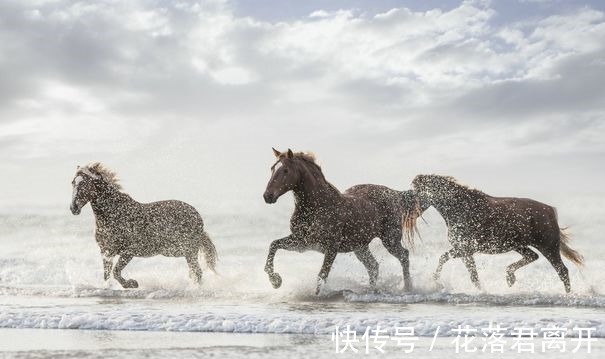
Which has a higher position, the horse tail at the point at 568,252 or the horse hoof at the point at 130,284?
the horse tail at the point at 568,252

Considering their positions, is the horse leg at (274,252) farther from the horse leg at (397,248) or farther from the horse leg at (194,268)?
the horse leg at (194,268)

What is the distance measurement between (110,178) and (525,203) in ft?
22.5

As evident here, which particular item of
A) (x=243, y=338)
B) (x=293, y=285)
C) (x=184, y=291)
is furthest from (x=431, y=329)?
(x=184, y=291)

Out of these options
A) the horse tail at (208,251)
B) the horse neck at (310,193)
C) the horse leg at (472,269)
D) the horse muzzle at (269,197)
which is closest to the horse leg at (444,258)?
the horse leg at (472,269)

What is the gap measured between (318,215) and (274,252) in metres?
0.88

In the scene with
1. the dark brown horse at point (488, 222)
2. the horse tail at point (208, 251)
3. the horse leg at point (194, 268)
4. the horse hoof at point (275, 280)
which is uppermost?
the dark brown horse at point (488, 222)

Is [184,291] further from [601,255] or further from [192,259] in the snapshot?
[601,255]

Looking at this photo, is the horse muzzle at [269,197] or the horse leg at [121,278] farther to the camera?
the horse leg at [121,278]

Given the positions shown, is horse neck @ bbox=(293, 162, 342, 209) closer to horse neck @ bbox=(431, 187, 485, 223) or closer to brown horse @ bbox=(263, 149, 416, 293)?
brown horse @ bbox=(263, 149, 416, 293)

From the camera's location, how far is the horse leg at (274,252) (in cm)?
1009

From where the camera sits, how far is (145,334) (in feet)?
22.5

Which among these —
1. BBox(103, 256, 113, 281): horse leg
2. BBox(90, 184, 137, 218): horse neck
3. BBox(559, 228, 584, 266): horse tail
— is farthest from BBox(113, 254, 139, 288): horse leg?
BBox(559, 228, 584, 266): horse tail

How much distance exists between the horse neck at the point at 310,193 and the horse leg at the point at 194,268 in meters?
2.97

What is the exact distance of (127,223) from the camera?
40.2 feet
